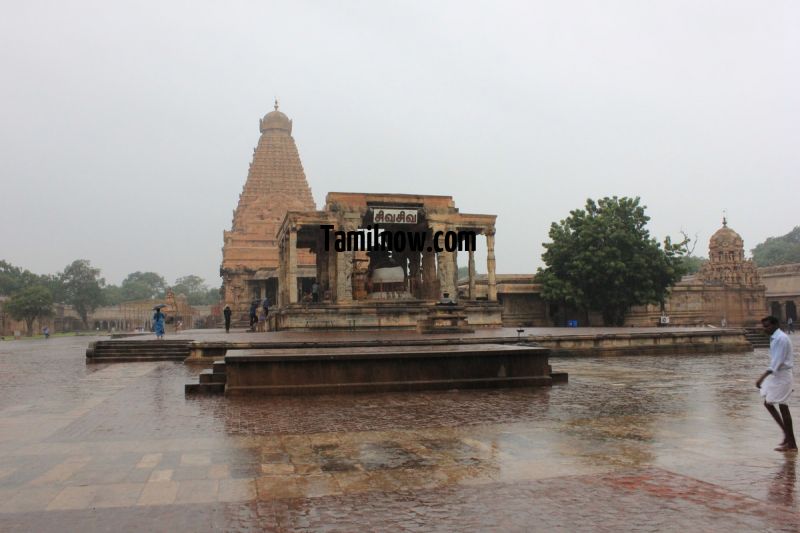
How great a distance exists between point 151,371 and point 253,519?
1253 cm

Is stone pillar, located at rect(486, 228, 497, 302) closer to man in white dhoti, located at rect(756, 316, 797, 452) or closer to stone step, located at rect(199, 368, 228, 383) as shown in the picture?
stone step, located at rect(199, 368, 228, 383)

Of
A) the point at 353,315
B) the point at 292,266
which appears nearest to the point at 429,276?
the point at 292,266

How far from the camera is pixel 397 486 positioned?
5406 mm

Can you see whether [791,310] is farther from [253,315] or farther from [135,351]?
[135,351]

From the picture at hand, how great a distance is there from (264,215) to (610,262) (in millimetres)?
40603

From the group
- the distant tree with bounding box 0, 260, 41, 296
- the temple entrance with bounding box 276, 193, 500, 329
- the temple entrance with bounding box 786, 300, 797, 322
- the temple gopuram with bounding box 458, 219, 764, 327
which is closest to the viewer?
the temple entrance with bounding box 276, 193, 500, 329

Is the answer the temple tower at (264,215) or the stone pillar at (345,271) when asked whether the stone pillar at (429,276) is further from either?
the temple tower at (264,215)

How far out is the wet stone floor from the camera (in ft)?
15.1

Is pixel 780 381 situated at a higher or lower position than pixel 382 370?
higher

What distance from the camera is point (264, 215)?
68.0 m

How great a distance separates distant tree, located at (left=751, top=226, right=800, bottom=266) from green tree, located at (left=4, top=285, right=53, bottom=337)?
8730 cm

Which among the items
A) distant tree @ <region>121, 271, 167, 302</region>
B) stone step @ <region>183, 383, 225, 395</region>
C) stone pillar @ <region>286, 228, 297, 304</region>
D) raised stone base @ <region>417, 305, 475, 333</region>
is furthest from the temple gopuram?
distant tree @ <region>121, 271, 167, 302</region>

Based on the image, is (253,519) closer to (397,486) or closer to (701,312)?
(397,486)

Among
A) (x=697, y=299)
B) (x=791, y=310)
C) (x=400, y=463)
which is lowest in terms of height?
(x=400, y=463)
